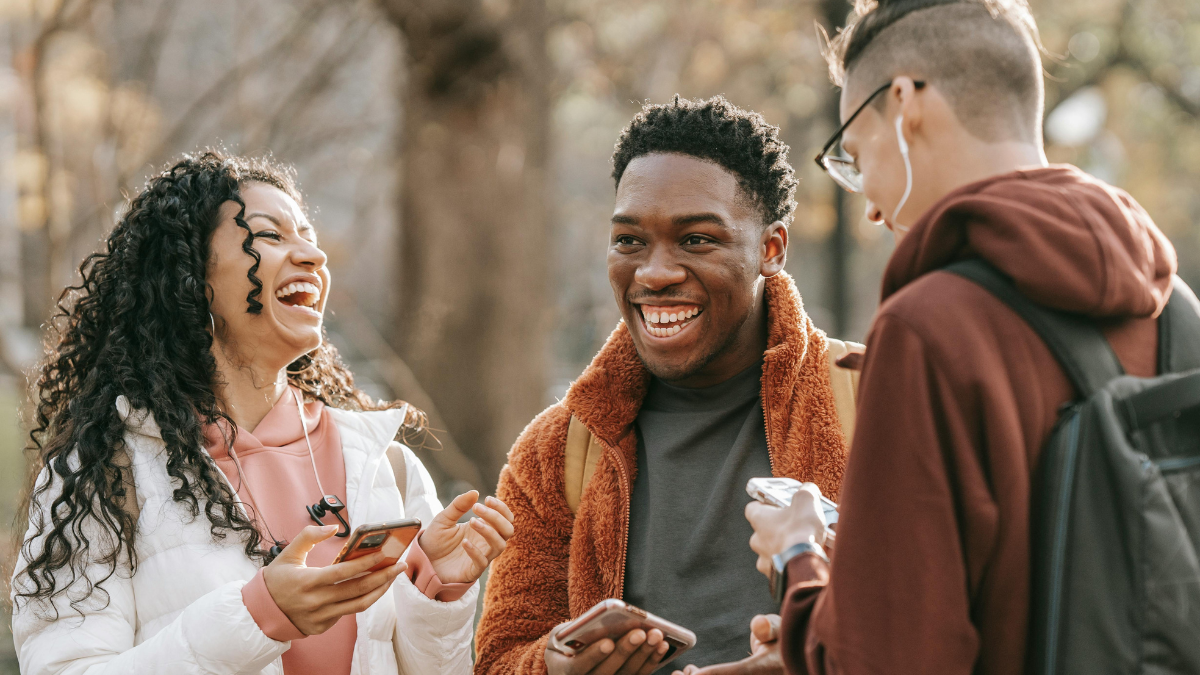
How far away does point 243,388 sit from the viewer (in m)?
3.01

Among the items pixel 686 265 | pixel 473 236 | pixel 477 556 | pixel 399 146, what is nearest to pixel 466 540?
pixel 477 556

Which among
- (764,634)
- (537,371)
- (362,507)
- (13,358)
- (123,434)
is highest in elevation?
(13,358)

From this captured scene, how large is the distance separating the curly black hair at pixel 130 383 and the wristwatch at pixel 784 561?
142 cm

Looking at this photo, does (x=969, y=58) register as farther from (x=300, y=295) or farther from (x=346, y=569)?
(x=300, y=295)

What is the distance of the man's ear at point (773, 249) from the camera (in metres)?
3.13

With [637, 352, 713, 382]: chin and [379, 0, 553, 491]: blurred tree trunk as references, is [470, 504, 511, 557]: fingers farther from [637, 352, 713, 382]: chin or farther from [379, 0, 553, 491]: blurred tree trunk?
[379, 0, 553, 491]: blurred tree trunk

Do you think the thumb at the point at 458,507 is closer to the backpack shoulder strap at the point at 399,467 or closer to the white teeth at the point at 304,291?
the backpack shoulder strap at the point at 399,467

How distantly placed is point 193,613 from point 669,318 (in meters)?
1.47

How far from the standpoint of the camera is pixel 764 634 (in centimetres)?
222

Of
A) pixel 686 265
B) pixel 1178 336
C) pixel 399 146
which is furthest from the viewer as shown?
pixel 399 146

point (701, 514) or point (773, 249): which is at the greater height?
point (773, 249)

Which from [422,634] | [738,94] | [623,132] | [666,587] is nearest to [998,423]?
[666,587]

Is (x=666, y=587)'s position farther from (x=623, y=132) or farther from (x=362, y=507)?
(x=623, y=132)

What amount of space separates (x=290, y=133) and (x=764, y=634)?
8037mm
